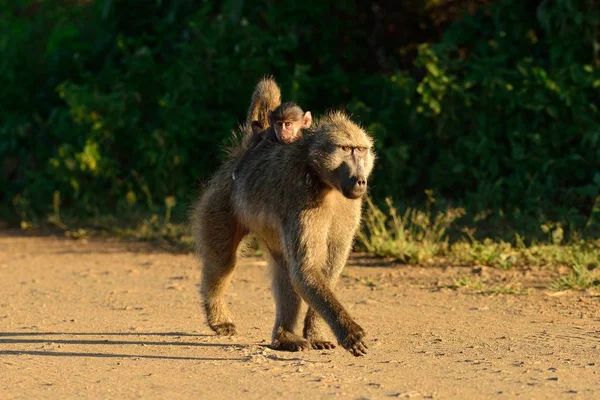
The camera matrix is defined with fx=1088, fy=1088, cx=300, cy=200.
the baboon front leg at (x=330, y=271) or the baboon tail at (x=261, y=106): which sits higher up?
the baboon tail at (x=261, y=106)

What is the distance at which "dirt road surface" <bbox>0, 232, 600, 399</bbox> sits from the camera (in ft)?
15.1

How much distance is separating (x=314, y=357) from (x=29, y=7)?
907 centimetres

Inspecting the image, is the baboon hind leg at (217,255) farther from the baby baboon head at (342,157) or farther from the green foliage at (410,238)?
the green foliage at (410,238)

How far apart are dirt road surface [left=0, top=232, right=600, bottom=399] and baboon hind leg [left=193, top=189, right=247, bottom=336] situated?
5.3 inches

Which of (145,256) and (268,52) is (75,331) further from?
(268,52)

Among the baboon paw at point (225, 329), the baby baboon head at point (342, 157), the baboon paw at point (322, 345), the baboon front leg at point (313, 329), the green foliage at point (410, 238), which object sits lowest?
the baboon paw at point (225, 329)

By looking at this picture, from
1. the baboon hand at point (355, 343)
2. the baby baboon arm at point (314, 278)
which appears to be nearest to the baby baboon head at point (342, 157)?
the baby baboon arm at point (314, 278)

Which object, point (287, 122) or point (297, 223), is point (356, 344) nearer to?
point (297, 223)

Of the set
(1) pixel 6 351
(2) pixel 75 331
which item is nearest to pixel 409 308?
(2) pixel 75 331

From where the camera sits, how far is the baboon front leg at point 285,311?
5473 mm

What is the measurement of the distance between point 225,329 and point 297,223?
0.96 m

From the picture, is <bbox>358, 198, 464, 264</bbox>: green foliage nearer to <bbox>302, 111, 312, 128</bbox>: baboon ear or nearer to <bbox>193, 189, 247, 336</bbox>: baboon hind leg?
<bbox>302, 111, 312, 128</bbox>: baboon ear

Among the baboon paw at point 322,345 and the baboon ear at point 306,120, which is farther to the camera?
the baboon ear at point 306,120

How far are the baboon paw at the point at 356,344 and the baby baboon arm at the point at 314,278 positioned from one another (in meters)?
0.05
